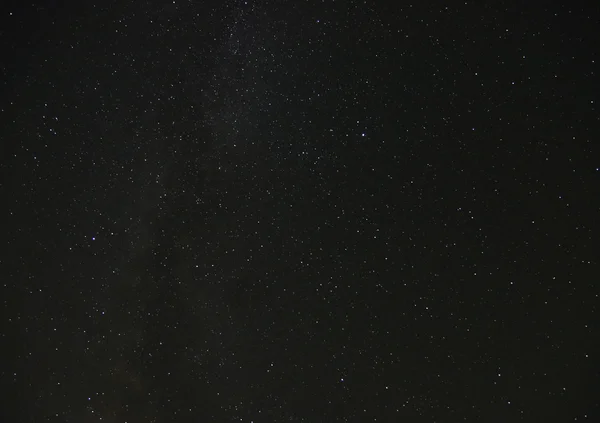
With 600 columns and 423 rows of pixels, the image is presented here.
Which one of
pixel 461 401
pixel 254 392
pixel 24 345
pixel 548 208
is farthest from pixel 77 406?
pixel 548 208

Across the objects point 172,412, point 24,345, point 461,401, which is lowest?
point 461,401

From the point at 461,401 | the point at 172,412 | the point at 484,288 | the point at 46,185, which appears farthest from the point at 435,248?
the point at 46,185

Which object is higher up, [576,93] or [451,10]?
[451,10]

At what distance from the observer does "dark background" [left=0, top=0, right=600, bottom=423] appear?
0.62 m

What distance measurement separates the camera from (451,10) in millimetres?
606

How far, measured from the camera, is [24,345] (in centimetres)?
78

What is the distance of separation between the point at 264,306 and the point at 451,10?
18.4 inches

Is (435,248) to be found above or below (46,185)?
below

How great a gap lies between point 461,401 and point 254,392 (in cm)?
30

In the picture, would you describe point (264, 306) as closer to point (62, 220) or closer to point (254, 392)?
point (254, 392)

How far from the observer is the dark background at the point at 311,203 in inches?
24.4

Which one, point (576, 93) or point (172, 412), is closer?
point (576, 93)

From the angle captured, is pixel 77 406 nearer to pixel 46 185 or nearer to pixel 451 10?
pixel 46 185

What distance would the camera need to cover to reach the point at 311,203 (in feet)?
2.19
